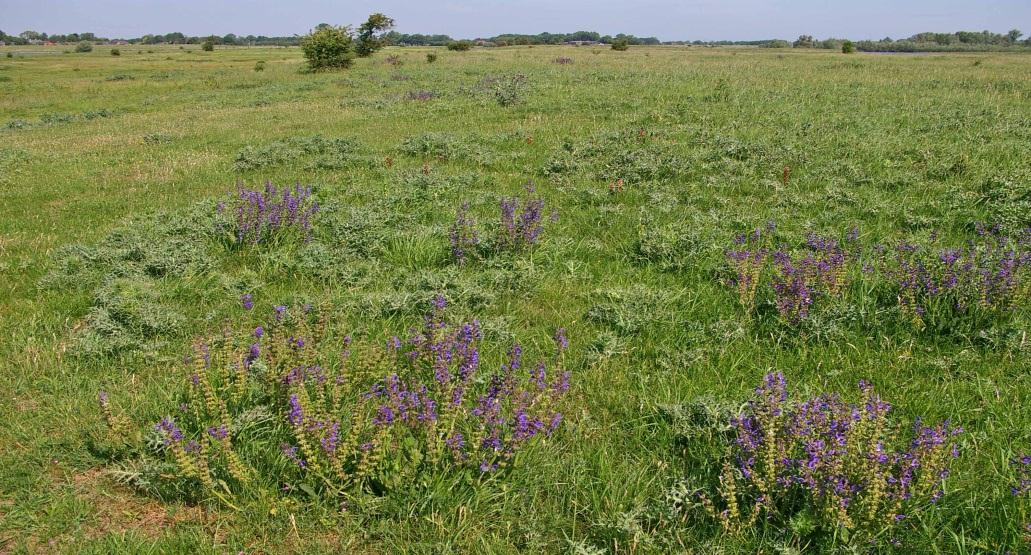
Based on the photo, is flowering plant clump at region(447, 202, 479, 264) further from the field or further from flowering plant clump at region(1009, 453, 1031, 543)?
flowering plant clump at region(1009, 453, 1031, 543)

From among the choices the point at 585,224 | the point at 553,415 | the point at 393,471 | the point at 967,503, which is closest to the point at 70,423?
the point at 393,471

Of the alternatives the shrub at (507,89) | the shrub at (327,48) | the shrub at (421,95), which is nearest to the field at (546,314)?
the shrub at (507,89)

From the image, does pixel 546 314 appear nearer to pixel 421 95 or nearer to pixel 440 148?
pixel 440 148

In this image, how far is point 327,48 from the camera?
4194cm

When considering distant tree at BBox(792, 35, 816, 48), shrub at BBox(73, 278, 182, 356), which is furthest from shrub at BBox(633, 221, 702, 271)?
distant tree at BBox(792, 35, 816, 48)

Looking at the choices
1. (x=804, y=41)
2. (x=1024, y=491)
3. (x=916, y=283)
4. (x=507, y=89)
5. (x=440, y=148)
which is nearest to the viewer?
(x=1024, y=491)

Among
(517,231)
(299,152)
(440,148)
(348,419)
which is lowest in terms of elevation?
(348,419)

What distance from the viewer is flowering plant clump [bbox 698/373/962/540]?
2.85 meters

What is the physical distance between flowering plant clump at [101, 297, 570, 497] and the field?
70 mm

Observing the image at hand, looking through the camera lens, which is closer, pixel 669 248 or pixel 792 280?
pixel 792 280

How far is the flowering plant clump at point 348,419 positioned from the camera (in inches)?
129

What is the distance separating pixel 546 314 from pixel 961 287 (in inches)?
140

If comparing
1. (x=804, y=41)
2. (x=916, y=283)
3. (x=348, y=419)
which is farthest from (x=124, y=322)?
(x=804, y=41)

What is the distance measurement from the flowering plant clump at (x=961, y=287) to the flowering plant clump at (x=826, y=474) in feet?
6.91
